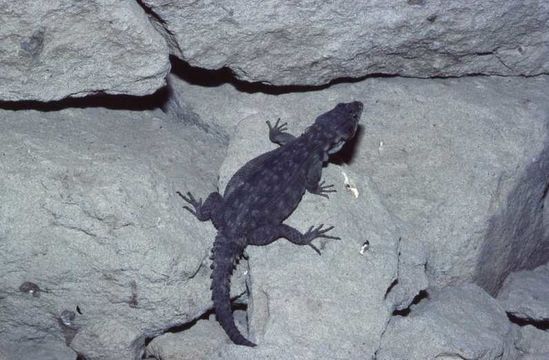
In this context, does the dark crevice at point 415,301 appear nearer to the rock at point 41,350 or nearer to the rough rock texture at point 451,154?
the rough rock texture at point 451,154

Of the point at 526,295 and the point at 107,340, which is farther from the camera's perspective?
the point at 526,295

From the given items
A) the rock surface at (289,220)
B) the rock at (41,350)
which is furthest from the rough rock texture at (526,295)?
the rock at (41,350)

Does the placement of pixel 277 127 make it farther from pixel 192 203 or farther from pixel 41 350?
pixel 41 350

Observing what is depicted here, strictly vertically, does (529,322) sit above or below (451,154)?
below

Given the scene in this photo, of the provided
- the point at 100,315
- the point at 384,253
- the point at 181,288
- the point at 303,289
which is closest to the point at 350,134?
the point at 384,253

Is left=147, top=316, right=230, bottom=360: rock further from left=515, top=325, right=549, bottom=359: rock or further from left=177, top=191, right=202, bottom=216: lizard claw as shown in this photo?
left=515, top=325, right=549, bottom=359: rock

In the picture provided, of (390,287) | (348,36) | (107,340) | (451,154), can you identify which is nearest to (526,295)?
(451,154)
